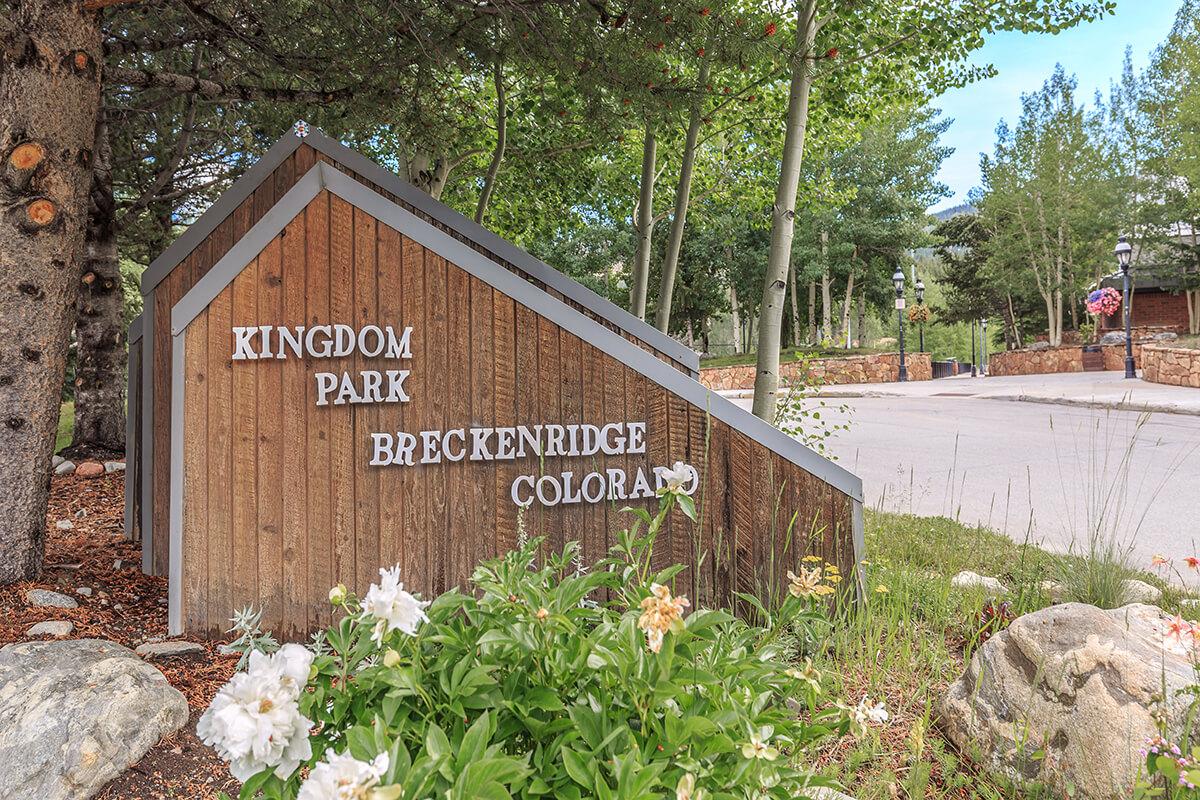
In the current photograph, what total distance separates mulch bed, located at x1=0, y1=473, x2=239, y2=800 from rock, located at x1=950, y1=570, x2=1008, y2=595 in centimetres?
345

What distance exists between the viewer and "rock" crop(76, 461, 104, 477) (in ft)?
24.9

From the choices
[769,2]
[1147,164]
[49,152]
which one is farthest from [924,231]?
[49,152]

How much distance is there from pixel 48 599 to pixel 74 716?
4.75ft

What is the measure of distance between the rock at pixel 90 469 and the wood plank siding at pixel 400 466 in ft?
15.5

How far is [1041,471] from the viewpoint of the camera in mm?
8945

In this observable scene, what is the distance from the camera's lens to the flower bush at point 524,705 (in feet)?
3.69

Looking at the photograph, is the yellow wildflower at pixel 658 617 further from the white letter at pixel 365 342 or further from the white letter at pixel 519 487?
the white letter at pixel 365 342

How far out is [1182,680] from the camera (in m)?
2.54

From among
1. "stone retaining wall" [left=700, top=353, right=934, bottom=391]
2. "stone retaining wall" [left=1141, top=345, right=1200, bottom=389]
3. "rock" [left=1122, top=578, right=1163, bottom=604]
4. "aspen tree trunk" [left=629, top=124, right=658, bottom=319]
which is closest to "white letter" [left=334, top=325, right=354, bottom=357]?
"rock" [left=1122, top=578, right=1163, bottom=604]

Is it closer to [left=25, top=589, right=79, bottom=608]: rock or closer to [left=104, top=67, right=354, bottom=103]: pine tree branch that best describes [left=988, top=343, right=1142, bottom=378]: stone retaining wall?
[left=104, top=67, right=354, bottom=103]: pine tree branch

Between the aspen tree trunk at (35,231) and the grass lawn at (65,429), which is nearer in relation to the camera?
the aspen tree trunk at (35,231)

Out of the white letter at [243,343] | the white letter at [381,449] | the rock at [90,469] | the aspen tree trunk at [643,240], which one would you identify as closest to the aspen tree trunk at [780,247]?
the white letter at [381,449]

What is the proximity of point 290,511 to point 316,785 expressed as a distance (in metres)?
2.90

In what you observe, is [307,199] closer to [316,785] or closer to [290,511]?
[290,511]
